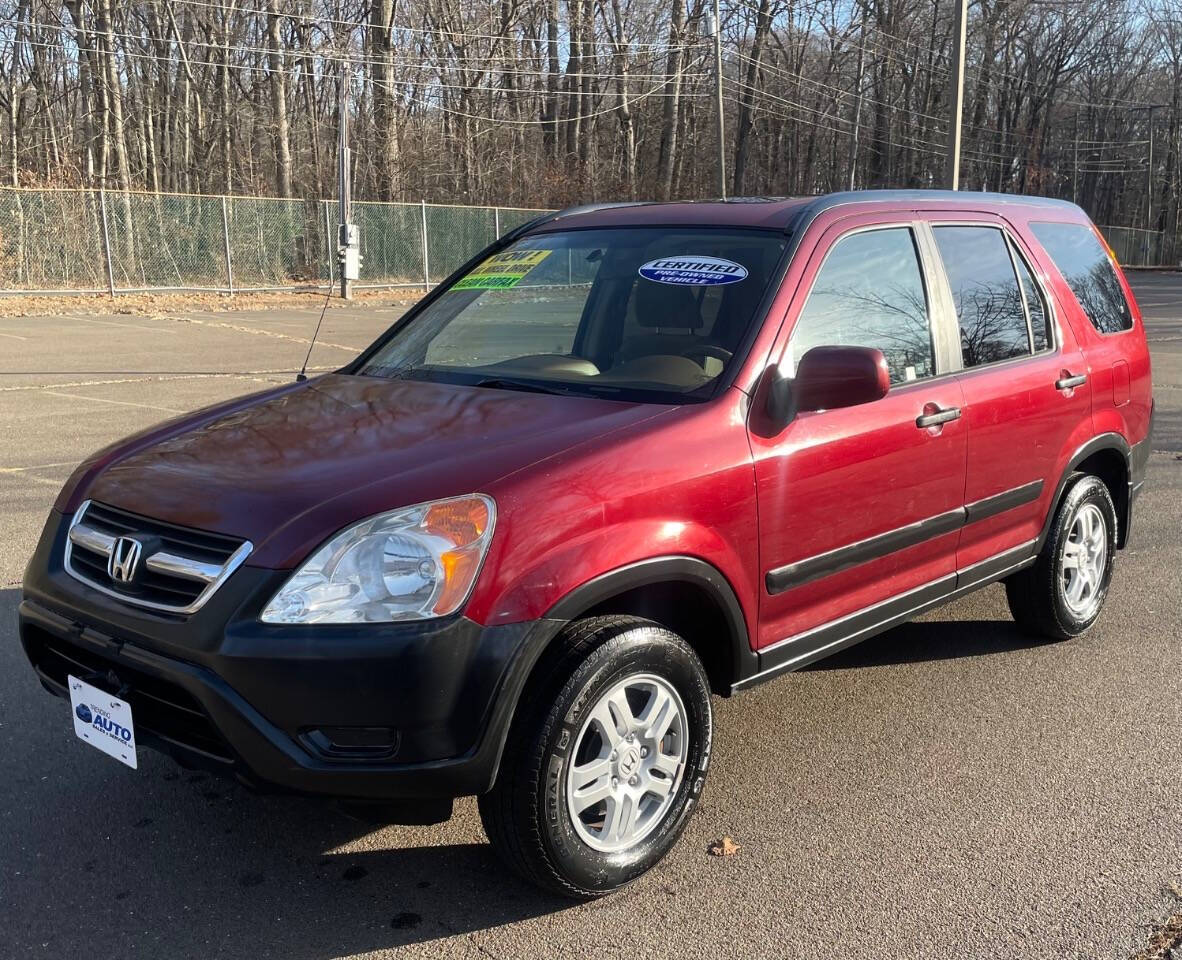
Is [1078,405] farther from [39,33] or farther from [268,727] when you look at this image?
[39,33]

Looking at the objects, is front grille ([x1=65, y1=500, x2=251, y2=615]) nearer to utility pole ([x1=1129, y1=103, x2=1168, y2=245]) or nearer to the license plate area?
the license plate area

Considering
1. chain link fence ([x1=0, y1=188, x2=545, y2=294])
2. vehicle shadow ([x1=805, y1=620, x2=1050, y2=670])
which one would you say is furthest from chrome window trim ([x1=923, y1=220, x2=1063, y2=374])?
chain link fence ([x1=0, y1=188, x2=545, y2=294])

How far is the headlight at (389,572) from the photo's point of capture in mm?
2580

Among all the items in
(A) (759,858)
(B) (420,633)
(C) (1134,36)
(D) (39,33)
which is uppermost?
(C) (1134,36)

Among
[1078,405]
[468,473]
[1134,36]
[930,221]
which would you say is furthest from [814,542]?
[1134,36]

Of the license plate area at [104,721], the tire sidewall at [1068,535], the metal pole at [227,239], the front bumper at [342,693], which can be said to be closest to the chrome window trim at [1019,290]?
the tire sidewall at [1068,535]

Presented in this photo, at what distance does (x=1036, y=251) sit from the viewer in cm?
471

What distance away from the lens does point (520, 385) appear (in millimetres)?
3566

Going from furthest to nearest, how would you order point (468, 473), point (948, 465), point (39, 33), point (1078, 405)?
point (39, 33), point (1078, 405), point (948, 465), point (468, 473)

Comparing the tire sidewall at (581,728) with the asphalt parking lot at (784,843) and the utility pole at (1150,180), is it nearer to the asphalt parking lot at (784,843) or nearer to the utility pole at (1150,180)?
the asphalt parking lot at (784,843)

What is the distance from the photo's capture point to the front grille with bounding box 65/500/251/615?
2670mm

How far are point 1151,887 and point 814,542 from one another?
4.30 feet

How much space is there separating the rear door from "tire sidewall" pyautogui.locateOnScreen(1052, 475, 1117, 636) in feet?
0.55

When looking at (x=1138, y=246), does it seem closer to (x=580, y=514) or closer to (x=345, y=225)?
(x=345, y=225)
